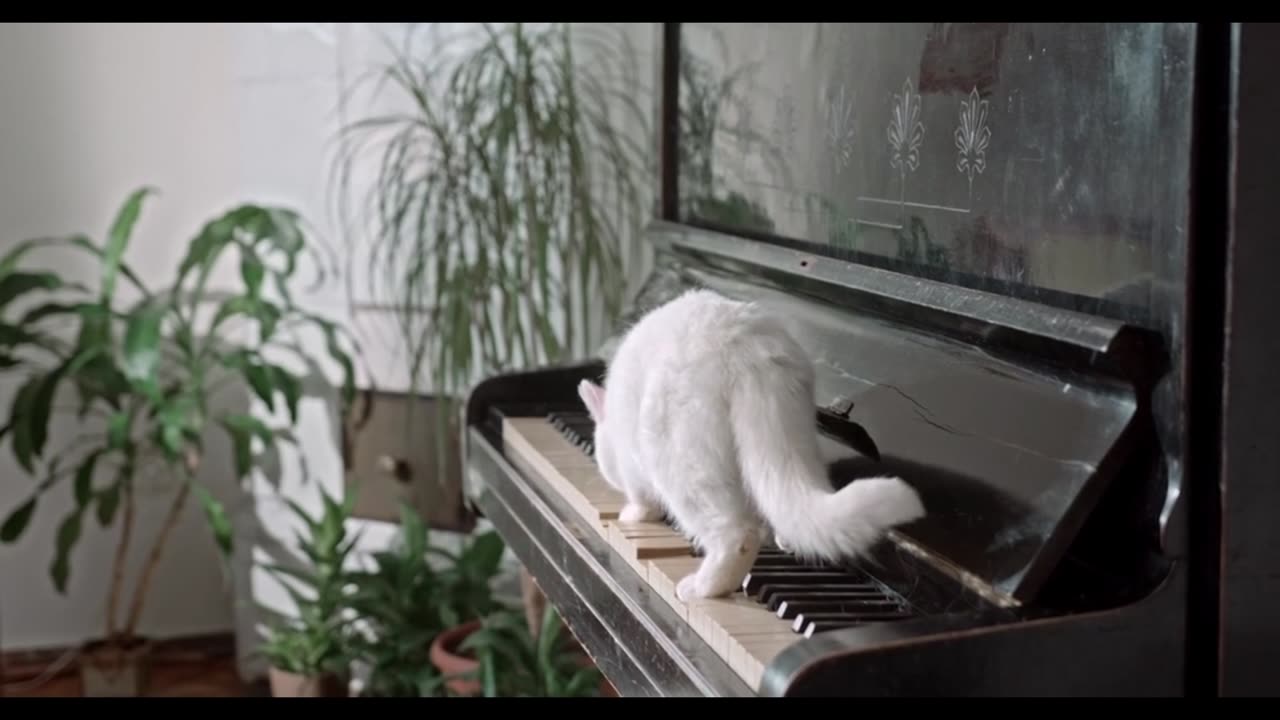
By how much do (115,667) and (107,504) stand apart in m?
0.41

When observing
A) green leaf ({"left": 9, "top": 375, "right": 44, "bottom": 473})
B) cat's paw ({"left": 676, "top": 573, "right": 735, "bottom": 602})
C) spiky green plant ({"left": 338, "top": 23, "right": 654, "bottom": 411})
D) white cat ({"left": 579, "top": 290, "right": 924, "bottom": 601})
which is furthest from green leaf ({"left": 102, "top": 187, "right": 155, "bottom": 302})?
cat's paw ({"left": 676, "top": 573, "right": 735, "bottom": 602})

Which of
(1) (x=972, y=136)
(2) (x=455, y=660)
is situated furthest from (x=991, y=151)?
(2) (x=455, y=660)

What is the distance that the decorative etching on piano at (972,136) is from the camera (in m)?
1.15

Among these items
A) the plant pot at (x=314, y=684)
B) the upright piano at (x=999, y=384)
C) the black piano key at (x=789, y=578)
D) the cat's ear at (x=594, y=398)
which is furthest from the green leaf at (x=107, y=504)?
the black piano key at (x=789, y=578)

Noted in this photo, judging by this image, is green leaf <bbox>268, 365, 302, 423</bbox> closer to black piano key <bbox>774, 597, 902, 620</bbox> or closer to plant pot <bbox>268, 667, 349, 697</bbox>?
plant pot <bbox>268, 667, 349, 697</bbox>

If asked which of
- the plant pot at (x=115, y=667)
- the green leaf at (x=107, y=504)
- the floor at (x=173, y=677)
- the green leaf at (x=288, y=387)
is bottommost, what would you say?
the floor at (x=173, y=677)

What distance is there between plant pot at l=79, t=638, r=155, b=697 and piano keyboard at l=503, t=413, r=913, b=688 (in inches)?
79.0

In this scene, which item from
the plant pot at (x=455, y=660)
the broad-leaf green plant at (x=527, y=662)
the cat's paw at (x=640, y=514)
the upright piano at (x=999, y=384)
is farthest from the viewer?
the plant pot at (x=455, y=660)

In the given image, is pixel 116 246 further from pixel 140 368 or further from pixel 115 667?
pixel 115 667

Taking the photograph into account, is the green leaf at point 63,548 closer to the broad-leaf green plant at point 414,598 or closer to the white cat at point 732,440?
the broad-leaf green plant at point 414,598

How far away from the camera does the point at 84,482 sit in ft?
9.57

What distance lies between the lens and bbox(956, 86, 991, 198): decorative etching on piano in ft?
3.76

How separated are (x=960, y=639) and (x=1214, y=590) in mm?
175

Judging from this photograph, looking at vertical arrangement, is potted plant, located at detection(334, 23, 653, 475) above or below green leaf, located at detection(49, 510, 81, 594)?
above
